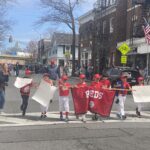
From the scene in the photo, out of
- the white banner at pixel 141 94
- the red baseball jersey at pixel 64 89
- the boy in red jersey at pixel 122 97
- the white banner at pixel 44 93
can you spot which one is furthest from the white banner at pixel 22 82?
the white banner at pixel 141 94

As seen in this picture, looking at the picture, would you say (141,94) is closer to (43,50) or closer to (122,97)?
(122,97)

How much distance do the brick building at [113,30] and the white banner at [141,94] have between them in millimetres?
25142

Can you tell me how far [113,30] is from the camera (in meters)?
48.7

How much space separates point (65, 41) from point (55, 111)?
252 ft

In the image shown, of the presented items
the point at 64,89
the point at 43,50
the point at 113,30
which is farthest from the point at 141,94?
the point at 43,50

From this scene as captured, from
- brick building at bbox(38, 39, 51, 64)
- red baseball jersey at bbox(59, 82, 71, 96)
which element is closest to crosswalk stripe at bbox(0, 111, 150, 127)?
red baseball jersey at bbox(59, 82, 71, 96)

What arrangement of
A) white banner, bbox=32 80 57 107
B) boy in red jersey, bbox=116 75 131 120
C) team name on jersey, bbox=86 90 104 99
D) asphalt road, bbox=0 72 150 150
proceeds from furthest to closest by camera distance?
boy in red jersey, bbox=116 75 131 120 → white banner, bbox=32 80 57 107 → team name on jersey, bbox=86 90 104 99 → asphalt road, bbox=0 72 150 150

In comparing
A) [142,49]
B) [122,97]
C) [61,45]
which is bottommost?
[122,97]

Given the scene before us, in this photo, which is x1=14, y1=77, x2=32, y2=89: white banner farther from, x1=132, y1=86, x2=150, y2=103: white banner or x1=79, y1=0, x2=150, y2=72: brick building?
x1=79, y1=0, x2=150, y2=72: brick building

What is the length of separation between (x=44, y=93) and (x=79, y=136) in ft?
12.4

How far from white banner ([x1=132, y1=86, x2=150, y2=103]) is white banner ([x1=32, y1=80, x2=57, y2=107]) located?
2965mm

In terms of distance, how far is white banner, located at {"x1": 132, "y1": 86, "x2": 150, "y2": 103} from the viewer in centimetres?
1545

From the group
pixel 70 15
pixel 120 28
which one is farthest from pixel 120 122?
pixel 70 15

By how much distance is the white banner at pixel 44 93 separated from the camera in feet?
47.1
